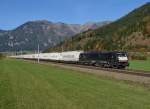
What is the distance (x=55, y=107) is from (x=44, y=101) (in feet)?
7.85

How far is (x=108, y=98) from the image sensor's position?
2112 centimetres

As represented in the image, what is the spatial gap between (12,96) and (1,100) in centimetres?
188

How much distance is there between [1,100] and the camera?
20.7 meters

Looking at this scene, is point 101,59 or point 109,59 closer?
Result: point 109,59

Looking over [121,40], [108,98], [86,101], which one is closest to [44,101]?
[86,101]

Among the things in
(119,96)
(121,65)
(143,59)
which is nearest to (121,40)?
(143,59)

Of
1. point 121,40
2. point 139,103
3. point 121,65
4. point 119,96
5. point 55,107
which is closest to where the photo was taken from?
point 55,107

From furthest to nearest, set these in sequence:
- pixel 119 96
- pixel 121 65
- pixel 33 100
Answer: pixel 121 65 < pixel 119 96 < pixel 33 100

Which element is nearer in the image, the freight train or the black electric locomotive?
the black electric locomotive

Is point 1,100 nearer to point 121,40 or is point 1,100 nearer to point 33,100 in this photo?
point 33,100

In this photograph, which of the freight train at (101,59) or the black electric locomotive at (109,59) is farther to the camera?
the freight train at (101,59)

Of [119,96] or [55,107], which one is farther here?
[119,96]

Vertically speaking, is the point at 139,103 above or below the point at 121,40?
below

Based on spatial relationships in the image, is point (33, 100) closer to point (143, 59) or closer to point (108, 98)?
point (108, 98)
